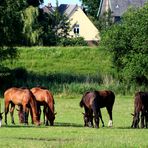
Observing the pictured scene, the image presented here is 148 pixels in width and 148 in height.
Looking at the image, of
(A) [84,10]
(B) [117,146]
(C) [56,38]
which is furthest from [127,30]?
(A) [84,10]

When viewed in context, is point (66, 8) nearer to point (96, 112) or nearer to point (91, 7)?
point (91, 7)

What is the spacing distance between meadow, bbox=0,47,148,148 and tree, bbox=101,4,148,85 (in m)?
1.78

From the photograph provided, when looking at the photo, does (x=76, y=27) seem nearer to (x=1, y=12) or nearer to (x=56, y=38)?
(x=56, y=38)

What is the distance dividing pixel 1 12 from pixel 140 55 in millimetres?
14080

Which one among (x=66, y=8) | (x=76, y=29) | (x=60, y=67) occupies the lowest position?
(x=60, y=67)

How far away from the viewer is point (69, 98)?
49.8 m

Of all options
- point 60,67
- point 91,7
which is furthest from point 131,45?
point 91,7

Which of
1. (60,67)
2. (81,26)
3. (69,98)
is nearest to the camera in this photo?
(69,98)

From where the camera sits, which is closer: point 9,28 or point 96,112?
point 96,112

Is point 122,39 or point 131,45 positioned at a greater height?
point 122,39

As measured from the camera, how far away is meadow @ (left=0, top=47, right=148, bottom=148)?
62.0 feet

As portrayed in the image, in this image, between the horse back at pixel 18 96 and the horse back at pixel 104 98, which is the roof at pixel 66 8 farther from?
the horse back at pixel 18 96

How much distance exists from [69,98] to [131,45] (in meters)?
12.4

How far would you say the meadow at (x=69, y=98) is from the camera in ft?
62.0
